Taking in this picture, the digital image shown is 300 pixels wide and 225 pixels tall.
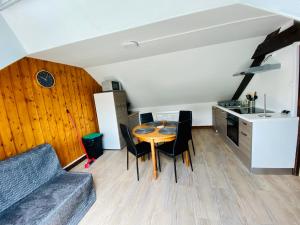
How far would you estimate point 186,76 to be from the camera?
3.41 m

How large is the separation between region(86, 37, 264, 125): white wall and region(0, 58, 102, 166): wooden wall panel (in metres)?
0.75

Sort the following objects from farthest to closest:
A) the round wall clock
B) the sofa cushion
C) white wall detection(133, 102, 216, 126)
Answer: white wall detection(133, 102, 216, 126) < the round wall clock < the sofa cushion

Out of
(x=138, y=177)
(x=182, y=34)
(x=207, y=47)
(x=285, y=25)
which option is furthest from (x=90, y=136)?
(x=285, y=25)

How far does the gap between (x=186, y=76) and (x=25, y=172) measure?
3290mm

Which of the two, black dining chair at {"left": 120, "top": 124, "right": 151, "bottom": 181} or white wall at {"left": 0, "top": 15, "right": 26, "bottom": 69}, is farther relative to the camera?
black dining chair at {"left": 120, "top": 124, "right": 151, "bottom": 181}

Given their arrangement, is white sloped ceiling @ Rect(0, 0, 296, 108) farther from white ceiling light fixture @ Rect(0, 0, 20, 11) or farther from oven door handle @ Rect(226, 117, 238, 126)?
oven door handle @ Rect(226, 117, 238, 126)

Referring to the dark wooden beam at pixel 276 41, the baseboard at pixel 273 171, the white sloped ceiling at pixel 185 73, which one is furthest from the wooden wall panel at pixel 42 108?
the dark wooden beam at pixel 276 41

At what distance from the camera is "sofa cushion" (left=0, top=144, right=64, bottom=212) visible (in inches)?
59.7

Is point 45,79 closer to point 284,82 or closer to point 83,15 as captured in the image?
point 83,15

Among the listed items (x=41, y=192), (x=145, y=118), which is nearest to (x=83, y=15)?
(x=41, y=192)

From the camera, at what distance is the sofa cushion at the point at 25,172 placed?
152 centimetres

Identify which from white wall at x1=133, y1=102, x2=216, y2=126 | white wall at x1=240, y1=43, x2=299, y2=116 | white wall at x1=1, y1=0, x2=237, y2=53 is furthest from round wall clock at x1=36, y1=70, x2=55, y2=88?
white wall at x1=240, y1=43, x2=299, y2=116

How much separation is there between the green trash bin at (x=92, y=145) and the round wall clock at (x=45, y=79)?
125 cm

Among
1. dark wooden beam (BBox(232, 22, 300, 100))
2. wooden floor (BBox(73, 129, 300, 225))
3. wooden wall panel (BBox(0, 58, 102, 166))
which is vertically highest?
dark wooden beam (BBox(232, 22, 300, 100))
